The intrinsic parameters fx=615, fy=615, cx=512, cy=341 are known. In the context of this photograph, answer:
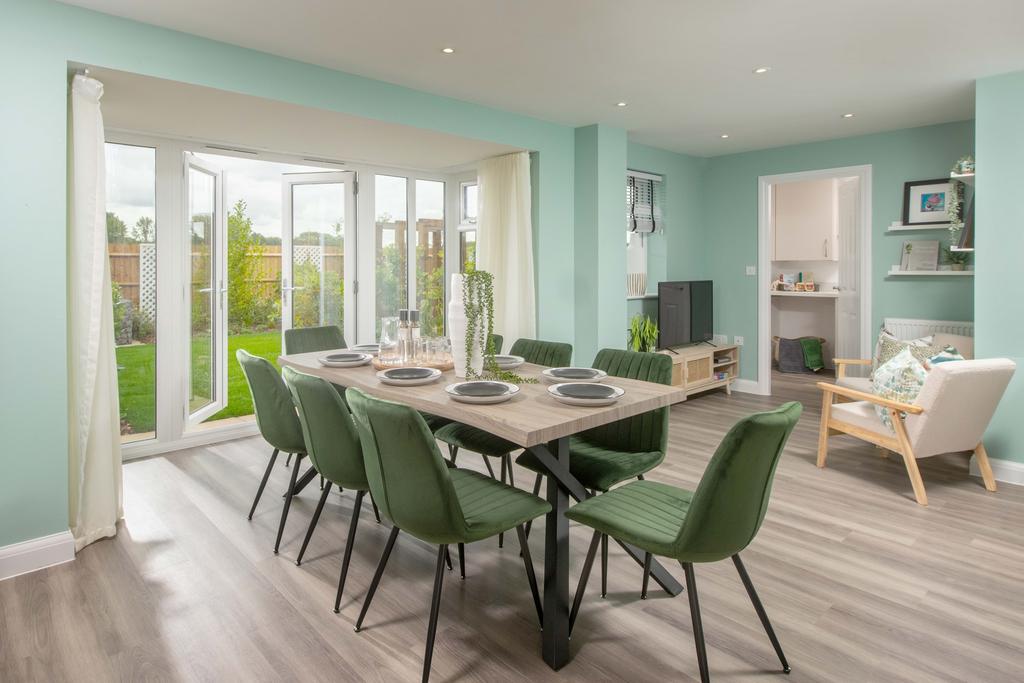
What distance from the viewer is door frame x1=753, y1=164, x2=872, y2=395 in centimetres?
566

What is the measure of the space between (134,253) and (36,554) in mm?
2282

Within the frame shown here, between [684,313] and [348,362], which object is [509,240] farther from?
[348,362]

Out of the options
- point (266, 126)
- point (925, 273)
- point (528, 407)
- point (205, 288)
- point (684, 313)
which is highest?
point (266, 126)

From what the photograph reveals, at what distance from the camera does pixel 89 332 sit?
288cm

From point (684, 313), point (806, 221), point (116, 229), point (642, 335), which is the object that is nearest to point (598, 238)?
point (642, 335)

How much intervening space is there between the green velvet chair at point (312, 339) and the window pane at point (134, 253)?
1007 mm

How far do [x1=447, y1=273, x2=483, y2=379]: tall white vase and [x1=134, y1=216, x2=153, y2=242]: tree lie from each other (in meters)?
2.81

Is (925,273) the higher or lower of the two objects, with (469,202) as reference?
lower

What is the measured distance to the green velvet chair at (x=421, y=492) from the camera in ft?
5.94

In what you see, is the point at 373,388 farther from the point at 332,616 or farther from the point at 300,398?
the point at 332,616

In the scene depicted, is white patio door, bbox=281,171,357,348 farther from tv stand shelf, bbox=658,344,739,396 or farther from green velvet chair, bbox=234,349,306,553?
tv stand shelf, bbox=658,344,739,396

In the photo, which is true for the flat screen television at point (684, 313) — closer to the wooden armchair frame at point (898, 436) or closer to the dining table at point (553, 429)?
the wooden armchair frame at point (898, 436)

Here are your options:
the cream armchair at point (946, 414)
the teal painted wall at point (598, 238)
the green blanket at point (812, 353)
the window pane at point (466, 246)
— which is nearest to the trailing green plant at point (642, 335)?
the teal painted wall at point (598, 238)

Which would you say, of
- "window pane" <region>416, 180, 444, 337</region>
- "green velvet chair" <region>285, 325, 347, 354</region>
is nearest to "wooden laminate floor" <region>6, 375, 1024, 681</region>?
"green velvet chair" <region>285, 325, 347, 354</region>
